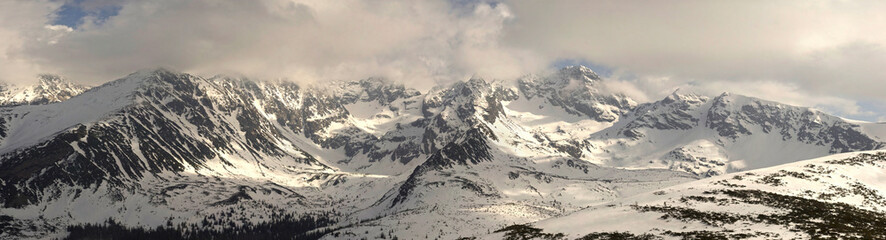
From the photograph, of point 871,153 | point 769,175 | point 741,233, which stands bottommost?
point 741,233

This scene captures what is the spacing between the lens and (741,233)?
64.0 m

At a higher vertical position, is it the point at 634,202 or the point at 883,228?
the point at 634,202

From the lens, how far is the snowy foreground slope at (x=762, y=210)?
218 feet

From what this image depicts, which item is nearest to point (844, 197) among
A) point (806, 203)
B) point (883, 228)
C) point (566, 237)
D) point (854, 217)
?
point (806, 203)

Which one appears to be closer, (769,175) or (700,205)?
(700,205)

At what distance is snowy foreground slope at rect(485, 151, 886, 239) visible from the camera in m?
66.5

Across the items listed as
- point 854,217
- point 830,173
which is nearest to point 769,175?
point 830,173

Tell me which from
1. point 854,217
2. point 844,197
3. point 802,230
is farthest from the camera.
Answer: point 844,197

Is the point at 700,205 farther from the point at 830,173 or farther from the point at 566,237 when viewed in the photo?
the point at 830,173

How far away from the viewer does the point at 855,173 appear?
104312 mm

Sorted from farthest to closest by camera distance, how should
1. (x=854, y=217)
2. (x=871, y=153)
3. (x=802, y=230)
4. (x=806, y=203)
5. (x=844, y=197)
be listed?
(x=871, y=153) → (x=844, y=197) → (x=806, y=203) → (x=854, y=217) → (x=802, y=230)

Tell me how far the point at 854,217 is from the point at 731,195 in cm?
2008

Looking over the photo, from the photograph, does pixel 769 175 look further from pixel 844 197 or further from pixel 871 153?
pixel 871 153

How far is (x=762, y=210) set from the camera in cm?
7962
